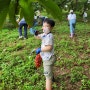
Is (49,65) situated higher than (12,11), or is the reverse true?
(12,11)

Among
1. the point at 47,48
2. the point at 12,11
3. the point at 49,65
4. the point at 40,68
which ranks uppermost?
the point at 12,11

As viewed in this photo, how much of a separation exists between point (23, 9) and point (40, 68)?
552cm

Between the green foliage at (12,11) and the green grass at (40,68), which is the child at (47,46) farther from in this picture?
the green foliage at (12,11)

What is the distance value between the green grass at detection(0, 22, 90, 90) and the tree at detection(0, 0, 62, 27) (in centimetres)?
403

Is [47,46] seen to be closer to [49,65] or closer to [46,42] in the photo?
[46,42]

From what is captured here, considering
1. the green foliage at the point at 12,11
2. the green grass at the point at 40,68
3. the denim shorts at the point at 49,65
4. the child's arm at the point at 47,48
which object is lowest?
the green grass at the point at 40,68

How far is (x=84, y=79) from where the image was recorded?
5.70 meters

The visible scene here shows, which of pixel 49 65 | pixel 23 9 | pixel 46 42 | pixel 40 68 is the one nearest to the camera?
pixel 23 9

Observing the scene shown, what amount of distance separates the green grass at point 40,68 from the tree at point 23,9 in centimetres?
403

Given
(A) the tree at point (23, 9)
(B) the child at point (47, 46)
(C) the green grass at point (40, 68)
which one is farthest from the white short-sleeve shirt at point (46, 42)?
(A) the tree at point (23, 9)

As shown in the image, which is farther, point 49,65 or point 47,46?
point 49,65

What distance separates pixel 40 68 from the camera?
6.54 meters

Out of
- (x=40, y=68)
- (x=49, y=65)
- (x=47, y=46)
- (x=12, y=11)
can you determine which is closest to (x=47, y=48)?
(x=47, y=46)

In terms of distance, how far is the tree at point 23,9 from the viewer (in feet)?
3.32
